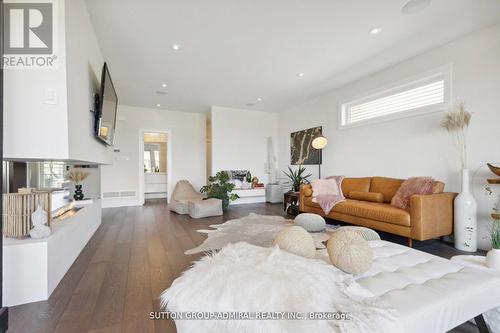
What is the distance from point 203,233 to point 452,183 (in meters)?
3.46

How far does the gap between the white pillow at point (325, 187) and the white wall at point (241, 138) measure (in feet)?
8.43

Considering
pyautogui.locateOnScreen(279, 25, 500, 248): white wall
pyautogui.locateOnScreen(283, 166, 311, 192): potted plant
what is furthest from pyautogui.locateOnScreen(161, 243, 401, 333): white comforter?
pyautogui.locateOnScreen(283, 166, 311, 192): potted plant

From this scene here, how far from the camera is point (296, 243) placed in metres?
1.35

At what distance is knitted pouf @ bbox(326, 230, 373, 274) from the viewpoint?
3.79 ft

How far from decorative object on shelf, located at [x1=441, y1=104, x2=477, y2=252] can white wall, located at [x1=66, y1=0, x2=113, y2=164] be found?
13.2 feet

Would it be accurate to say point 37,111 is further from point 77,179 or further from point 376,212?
point 376,212

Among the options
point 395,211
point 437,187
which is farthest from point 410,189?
point 395,211

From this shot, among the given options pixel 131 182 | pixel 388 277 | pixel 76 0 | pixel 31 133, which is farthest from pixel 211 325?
pixel 131 182

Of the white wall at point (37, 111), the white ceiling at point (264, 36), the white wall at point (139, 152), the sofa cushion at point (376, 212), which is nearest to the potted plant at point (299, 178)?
the sofa cushion at point (376, 212)

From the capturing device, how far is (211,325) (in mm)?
928

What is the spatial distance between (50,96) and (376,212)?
3.60 metres

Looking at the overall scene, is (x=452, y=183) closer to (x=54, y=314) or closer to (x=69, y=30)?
(x=54, y=314)

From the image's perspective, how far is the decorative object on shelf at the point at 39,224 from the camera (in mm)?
1750

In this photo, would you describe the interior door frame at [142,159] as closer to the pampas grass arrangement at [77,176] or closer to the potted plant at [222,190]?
the potted plant at [222,190]
